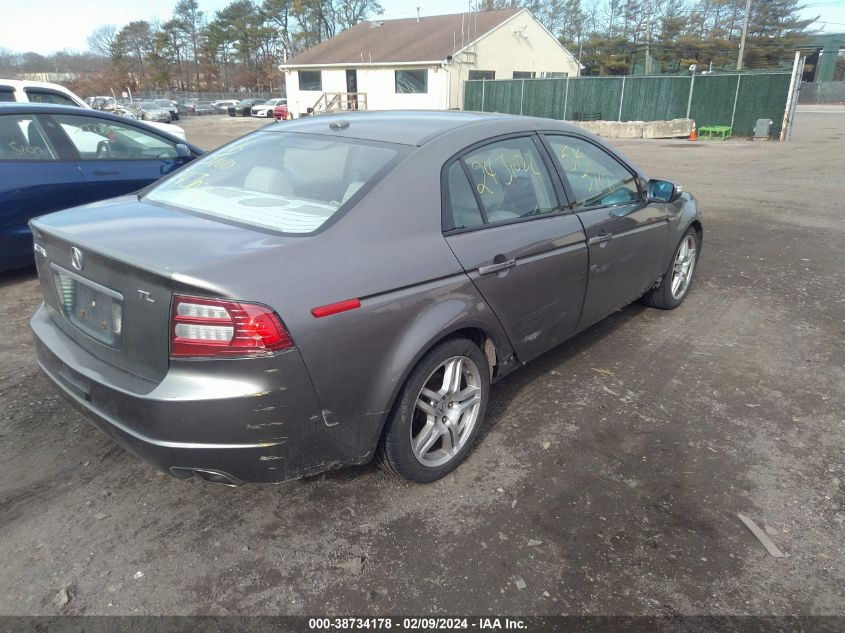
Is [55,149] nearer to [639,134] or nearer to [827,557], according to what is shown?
[827,557]

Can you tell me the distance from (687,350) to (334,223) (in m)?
3.14

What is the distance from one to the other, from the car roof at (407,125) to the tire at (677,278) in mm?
1853

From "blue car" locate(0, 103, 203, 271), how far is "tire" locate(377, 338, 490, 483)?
170 inches

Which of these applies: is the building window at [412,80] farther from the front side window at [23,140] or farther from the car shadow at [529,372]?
the car shadow at [529,372]

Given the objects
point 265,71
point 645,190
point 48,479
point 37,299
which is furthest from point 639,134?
point 265,71

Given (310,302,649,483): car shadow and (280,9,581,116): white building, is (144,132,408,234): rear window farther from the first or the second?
(280,9,581,116): white building

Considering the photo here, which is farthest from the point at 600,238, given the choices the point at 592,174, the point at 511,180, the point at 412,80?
the point at 412,80

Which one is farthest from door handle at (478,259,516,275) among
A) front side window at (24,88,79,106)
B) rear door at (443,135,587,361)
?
front side window at (24,88,79,106)

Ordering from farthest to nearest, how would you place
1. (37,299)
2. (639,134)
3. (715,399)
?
1. (639,134)
2. (37,299)
3. (715,399)

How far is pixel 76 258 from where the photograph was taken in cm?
247

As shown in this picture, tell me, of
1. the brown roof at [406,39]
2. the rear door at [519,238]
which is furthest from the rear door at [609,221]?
the brown roof at [406,39]

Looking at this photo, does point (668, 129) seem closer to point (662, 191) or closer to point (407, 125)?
point (662, 191)

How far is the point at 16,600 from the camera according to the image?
2184 mm

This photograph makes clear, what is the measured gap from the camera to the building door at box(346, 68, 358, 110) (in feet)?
121
